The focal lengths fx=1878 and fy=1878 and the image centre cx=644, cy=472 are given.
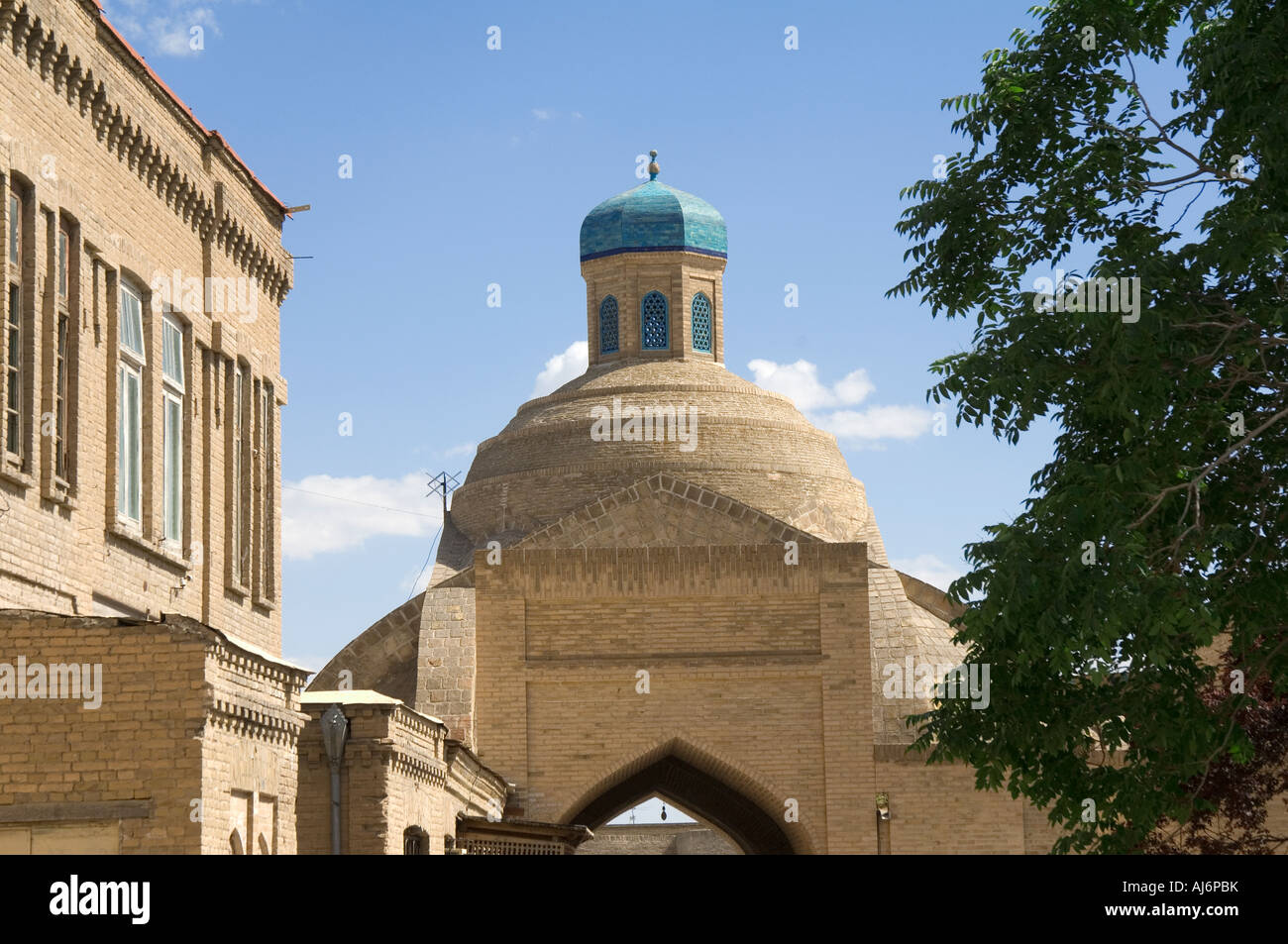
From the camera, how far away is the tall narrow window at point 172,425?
15031mm

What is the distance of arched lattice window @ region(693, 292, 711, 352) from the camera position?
3569cm

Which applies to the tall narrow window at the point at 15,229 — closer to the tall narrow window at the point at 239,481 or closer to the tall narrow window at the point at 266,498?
the tall narrow window at the point at 239,481

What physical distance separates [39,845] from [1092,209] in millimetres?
6935

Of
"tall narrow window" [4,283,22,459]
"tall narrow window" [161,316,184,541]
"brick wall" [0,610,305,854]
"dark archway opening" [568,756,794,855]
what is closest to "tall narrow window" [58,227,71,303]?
"tall narrow window" [4,283,22,459]

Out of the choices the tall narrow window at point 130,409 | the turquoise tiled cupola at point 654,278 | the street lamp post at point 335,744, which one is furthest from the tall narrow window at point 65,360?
the turquoise tiled cupola at point 654,278

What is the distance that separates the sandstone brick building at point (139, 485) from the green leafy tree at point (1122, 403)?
14.5 ft

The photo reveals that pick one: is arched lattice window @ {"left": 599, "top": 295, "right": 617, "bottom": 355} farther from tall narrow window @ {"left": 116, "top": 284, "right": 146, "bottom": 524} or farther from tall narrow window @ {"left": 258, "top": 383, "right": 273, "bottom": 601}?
tall narrow window @ {"left": 116, "top": 284, "right": 146, "bottom": 524}

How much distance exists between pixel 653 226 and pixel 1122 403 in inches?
1037

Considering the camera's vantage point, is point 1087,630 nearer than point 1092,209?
Yes
